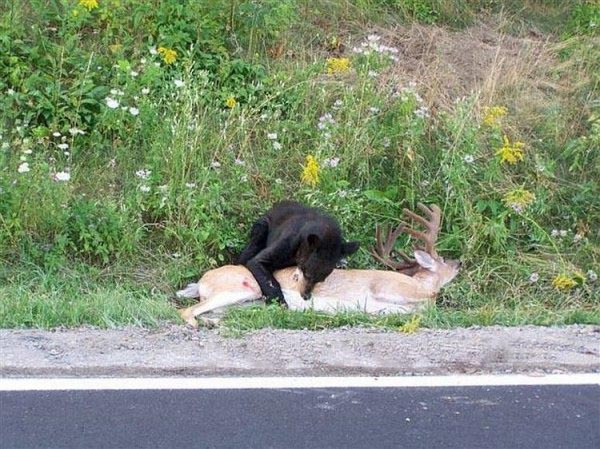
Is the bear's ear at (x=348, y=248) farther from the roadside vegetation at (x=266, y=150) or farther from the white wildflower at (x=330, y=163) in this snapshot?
the white wildflower at (x=330, y=163)

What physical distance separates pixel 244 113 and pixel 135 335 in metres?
3.91

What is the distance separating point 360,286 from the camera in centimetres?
941

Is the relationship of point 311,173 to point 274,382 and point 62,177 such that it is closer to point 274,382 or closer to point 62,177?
point 62,177

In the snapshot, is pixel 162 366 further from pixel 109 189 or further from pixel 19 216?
pixel 109 189

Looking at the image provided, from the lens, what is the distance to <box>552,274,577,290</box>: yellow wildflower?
967 centimetres

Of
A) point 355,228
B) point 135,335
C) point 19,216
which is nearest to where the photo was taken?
point 135,335

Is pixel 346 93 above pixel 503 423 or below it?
above

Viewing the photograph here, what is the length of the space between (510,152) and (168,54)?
3.41 metres

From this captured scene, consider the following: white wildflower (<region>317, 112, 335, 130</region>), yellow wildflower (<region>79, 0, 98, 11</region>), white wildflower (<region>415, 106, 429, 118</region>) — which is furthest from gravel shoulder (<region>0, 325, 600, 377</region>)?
yellow wildflower (<region>79, 0, 98, 11</region>)

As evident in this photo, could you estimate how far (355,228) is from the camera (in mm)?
10391

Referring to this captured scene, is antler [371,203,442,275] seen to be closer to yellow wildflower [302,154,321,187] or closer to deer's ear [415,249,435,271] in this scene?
deer's ear [415,249,435,271]

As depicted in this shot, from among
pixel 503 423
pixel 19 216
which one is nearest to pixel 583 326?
pixel 503 423

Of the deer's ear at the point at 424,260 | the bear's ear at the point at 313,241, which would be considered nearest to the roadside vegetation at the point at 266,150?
the deer's ear at the point at 424,260

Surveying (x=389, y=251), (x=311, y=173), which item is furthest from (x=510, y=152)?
(x=311, y=173)
